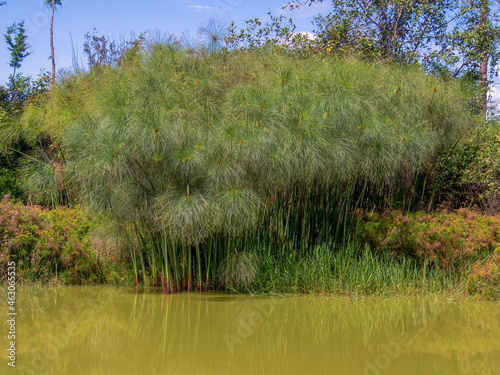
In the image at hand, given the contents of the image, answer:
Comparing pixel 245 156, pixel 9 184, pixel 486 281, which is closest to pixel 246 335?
pixel 245 156

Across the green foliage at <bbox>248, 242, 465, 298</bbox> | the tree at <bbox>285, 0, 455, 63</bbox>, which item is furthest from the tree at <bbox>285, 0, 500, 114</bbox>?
the green foliage at <bbox>248, 242, 465, 298</bbox>

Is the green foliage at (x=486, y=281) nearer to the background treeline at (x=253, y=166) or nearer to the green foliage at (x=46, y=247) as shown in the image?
the background treeline at (x=253, y=166)

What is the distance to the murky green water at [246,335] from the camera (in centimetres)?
455

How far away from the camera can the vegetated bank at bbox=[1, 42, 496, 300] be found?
6.60m

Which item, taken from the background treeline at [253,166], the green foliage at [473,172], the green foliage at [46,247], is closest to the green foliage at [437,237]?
the background treeline at [253,166]

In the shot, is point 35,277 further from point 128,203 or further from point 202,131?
point 202,131

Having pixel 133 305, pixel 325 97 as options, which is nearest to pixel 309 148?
pixel 325 97

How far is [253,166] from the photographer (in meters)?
6.80

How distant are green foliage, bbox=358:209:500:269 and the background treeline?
0.10 ft

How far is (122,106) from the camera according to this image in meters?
6.88

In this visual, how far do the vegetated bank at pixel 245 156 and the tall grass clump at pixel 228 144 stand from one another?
19 millimetres

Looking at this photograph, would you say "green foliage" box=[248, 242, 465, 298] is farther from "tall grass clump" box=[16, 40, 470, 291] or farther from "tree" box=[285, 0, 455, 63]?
"tree" box=[285, 0, 455, 63]

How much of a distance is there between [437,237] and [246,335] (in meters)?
3.77

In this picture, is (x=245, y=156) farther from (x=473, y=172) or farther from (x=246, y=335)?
(x=473, y=172)
